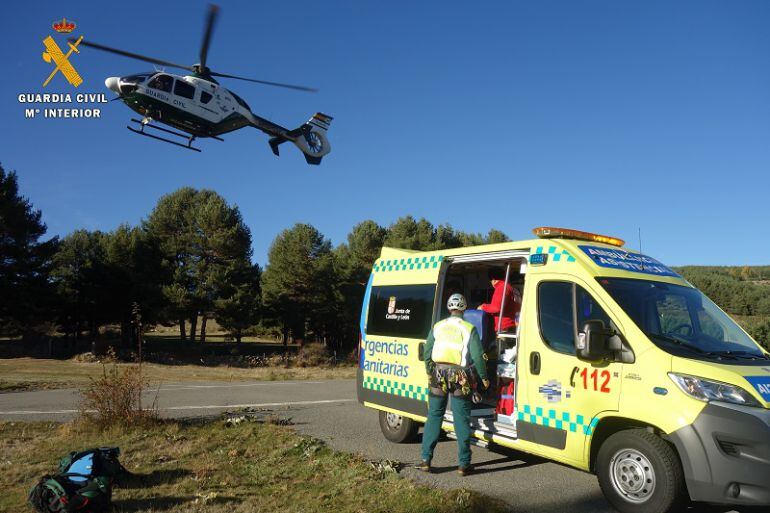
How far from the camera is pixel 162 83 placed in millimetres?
18047

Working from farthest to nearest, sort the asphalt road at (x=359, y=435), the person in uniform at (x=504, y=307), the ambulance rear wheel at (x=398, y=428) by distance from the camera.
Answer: the ambulance rear wheel at (x=398, y=428)
the person in uniform at (x=504, y=307)
the asphalt road at (x=359, y=435)

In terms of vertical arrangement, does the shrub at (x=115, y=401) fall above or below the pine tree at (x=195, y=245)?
below

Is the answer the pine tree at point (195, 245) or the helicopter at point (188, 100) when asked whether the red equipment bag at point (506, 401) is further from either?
the pine tree at point (195, 245)

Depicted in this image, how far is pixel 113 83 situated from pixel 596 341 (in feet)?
59.6

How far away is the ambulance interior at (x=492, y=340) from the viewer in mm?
6422

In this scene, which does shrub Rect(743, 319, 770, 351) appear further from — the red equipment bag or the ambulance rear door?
the ambulance rear door

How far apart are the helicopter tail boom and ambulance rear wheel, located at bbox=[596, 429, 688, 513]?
67.2 ft

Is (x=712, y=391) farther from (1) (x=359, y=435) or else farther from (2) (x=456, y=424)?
(1) (x=359, y=435)

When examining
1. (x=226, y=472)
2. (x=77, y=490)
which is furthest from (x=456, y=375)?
(x=77, y=490)

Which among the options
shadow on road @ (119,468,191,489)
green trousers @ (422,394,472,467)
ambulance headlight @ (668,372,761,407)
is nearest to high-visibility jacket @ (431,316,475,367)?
green trousers @ (422,394,472,467)

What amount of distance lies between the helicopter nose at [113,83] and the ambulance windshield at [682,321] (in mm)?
17605

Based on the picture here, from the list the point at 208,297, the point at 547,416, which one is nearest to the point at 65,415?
the point at 547,416

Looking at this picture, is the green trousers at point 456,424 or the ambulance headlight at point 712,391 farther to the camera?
the green trousers at point 456,424

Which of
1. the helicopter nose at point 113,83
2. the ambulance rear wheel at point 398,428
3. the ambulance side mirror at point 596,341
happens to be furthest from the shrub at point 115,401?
the helicopter nose at point 113,83
